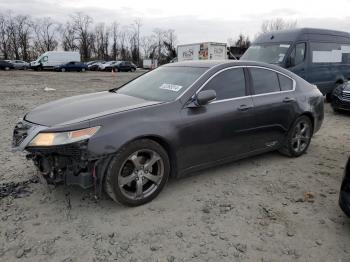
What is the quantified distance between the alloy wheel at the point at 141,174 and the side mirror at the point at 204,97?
81cm

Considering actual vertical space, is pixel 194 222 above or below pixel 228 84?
below

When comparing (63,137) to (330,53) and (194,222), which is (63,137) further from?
(330,53)

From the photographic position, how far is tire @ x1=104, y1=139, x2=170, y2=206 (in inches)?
137

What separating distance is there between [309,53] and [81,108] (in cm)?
858

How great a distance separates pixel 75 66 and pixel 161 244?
40023mm

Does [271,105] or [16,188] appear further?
[271,105]

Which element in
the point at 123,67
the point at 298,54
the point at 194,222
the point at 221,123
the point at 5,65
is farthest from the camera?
the point at 123,67

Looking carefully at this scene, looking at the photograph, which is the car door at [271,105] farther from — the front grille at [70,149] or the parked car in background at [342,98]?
the parked car in background at [342,98]

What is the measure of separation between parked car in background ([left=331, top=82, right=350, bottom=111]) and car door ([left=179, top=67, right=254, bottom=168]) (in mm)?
5884

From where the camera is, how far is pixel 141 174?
12.3 ft

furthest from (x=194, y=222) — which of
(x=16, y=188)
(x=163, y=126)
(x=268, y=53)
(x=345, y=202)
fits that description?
(x=268, y=53)

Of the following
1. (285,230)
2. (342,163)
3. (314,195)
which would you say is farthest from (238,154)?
(342,163)

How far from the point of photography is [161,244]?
3.15 m

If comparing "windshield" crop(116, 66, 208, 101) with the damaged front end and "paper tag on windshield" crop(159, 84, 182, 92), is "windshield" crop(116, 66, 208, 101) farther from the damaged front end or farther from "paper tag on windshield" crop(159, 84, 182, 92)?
the damaged front end
